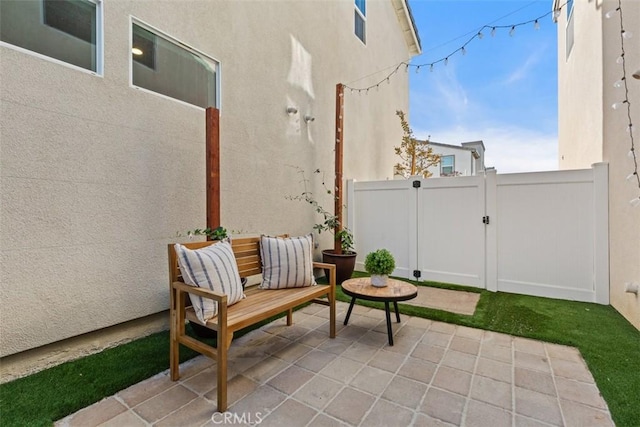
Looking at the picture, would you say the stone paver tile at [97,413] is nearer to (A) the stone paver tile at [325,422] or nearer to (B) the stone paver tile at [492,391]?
(A) the stone paver tile at [325,422]

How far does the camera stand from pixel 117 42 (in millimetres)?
2529

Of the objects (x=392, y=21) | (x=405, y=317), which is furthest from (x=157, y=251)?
(x=392, y=21)

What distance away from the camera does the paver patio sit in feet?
5.57

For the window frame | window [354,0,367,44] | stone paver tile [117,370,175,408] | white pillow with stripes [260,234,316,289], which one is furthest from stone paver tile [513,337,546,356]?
window [354,0,367,44]

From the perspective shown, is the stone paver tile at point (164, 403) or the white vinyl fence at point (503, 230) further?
the white vinyl fence at point (503, 230)

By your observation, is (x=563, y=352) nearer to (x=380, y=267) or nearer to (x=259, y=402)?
(x=380, y=267)

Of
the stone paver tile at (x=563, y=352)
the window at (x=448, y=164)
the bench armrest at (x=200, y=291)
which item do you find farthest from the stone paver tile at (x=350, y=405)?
the window at (x=448, y=164)

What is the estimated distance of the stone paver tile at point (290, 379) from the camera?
2.00 meters

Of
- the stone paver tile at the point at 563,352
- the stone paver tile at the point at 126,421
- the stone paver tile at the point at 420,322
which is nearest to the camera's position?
the stone paver tile at the point at 126,421

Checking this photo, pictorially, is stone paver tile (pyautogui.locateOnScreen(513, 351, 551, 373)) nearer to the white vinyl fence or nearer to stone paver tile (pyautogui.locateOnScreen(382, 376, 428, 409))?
stone paver tile (pyautogui.locateOnScreen(382, 376, 428, 409))

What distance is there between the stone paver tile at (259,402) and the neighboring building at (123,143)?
4.77 feet

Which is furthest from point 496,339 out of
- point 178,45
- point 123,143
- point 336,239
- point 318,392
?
point 178,45

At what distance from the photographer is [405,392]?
194 centimetres

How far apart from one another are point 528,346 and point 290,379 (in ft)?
6.83
